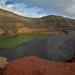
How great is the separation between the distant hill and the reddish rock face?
5595 mm

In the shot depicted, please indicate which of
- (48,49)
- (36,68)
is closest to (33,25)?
(48,49)

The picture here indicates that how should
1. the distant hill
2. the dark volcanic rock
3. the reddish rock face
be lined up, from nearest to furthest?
the reddish rock face
the dark volcanic rock
the distant hill

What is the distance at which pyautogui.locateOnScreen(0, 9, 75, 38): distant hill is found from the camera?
1867 cm

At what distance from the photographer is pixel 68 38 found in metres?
17.9

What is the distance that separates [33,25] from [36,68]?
22.7 feet

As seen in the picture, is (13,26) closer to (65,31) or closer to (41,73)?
(65,31)

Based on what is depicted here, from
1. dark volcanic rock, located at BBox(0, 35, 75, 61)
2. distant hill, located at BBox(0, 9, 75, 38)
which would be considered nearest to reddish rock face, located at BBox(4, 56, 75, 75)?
dark volcanic rock, located at BBox(0, 35, 75, 61)

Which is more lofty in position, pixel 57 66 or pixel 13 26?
pixel 13 26

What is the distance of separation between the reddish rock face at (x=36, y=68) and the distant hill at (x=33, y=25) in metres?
5.60

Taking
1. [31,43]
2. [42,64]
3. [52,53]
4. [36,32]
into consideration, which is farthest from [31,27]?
[42,64]

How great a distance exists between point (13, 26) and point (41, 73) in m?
6.94

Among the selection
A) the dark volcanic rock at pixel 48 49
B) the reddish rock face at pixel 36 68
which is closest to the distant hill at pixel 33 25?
the dark volcanic rock at pixel 48 49

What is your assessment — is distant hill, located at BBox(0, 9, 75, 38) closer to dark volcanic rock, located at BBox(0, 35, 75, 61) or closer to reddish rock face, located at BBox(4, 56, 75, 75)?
dark volcanic rock, located at BBox(0, 35, 75, 61)

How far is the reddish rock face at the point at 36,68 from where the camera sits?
12.8 m
